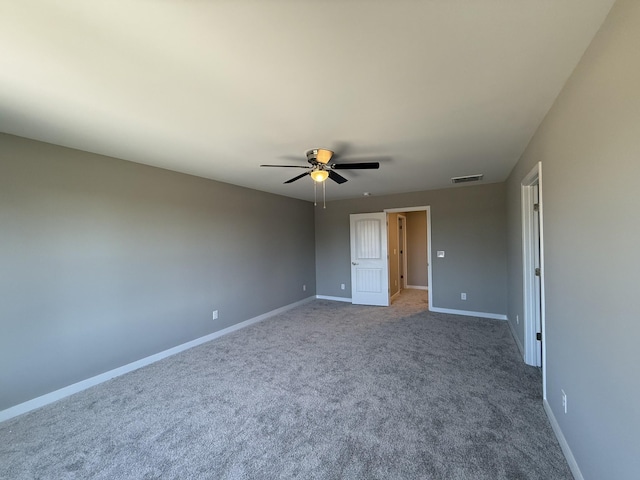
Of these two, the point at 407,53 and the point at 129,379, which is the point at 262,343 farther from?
the point at 407,53

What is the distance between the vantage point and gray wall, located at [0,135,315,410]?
2.39 m

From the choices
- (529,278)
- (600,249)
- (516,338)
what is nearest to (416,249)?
(516,338)

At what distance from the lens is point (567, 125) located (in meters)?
1.70

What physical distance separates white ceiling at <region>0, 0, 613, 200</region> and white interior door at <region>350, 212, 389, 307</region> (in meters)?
3.20

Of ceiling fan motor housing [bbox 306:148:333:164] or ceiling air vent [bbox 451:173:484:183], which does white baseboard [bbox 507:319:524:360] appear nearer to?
ceiling air vent [bbox 451:173:484:183]

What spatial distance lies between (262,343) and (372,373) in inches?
66.4

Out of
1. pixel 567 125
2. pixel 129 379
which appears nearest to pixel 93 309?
pixel 129 379

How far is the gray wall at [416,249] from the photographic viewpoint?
7.84 m

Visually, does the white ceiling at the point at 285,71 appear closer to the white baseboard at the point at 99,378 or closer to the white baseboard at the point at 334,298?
the white baseboard at the point at 99,378

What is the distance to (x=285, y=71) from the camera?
1555 mm

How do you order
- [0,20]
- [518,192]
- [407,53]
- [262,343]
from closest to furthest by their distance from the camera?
[0,20] < [407,53] < [518,192] < [262,343]

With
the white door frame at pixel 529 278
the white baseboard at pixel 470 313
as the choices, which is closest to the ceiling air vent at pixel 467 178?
the white door frame at pixel 529 278

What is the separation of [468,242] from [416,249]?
9.70ft

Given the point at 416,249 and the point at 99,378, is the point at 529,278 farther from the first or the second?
the point at 416,249
